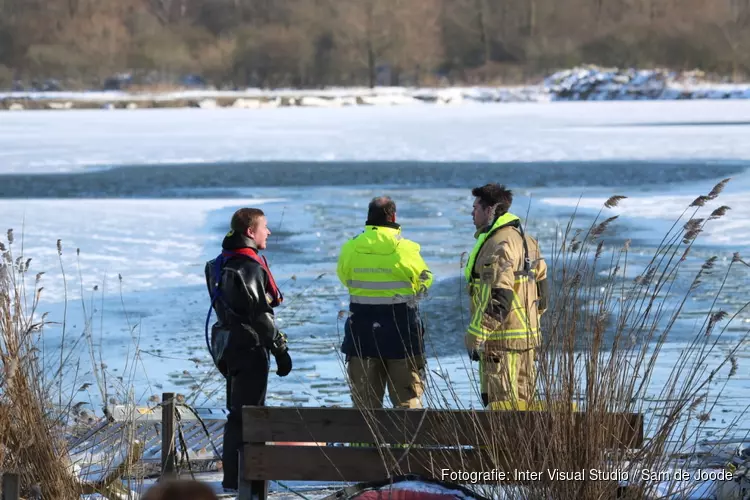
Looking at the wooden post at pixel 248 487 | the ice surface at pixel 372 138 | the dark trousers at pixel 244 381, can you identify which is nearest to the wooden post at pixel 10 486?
the wooden post at pixel 248 487

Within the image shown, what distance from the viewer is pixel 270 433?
3902mm

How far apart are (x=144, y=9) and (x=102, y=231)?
9595 cm

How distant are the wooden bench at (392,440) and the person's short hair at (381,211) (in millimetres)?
1433

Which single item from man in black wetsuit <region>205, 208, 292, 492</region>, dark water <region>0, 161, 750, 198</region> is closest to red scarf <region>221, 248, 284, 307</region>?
man in black wetsuit <region>205, 208, 292, 492</region>

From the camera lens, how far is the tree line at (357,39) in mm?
93688

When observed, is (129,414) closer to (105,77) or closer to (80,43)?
(105,77)

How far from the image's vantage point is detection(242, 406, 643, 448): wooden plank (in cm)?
351

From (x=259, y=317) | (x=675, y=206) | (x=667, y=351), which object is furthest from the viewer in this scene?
(x=675, y=206)

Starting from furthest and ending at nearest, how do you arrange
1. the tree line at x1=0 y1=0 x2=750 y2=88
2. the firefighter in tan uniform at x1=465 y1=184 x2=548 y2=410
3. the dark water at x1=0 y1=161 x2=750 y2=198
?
the tree line at x1=0 y1=0 x2=750 y2=88 → the dark water at x1=0 y1=161 x2=750 y2=198 → the firefighter in tan uniform at x1=465 y1=184 x2=548 y2=410

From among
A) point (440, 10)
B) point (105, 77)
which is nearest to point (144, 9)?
point (105, 77)

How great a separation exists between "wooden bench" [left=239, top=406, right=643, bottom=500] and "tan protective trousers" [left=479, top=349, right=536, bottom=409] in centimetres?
11

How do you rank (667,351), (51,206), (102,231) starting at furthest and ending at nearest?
(51,206), (102,231), (667,351)

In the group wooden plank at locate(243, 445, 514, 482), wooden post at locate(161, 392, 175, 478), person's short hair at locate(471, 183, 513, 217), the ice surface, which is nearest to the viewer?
wooden plank at locate(243, 445, 514, 482)

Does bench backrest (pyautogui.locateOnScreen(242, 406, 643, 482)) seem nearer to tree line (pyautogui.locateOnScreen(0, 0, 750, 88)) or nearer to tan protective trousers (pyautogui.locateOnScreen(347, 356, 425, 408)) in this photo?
tan protective trousers (pyautogui.locateOnScreen(347, 356, 425, 408))
